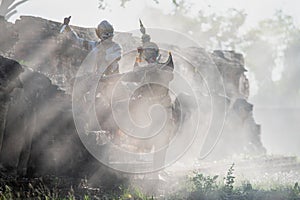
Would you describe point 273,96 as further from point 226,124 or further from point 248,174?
point 248,174

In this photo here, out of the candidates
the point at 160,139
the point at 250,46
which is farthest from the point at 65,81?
the point at 250,46

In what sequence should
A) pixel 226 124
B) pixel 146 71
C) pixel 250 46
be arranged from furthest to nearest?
1. pixel 250 46
2. pixel 226 124
3. pixel 146 71

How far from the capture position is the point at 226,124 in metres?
21.5

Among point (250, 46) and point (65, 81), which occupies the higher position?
point (250, 46)

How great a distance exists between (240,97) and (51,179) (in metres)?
16.4

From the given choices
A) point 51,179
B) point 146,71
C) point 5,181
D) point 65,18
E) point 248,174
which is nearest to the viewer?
point 5,181

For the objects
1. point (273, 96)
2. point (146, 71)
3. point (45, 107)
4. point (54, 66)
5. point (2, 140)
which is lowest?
point (2, 140)

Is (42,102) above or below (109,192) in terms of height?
above

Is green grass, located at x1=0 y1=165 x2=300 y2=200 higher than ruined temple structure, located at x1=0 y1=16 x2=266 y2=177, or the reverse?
ruined temple structure, located at x1=0 y1=16 x2=266 y2=177

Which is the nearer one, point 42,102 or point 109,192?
point 109,192

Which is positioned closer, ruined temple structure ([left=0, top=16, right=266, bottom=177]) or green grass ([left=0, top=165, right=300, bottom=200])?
green grass ([left=0, top=165, right=300, bottom=200])

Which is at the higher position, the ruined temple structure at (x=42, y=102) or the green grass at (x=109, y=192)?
the ruined temple structure at (x=42, y=102)

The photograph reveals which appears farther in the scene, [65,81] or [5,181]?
[65,81]

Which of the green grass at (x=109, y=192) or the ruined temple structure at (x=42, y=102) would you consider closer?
the green grass at (x=109, y=192)
